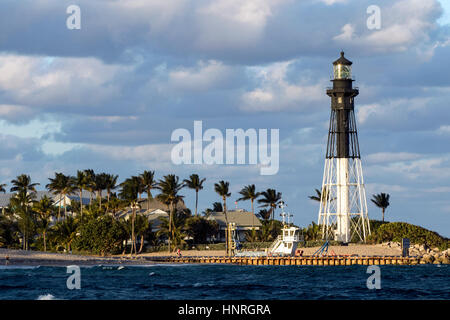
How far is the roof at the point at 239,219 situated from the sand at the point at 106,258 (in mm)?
24065

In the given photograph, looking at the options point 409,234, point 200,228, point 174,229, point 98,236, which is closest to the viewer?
point 98,236

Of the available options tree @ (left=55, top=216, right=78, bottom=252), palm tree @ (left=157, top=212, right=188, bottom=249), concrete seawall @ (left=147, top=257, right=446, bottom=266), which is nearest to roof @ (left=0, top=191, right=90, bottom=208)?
tree @ (left=55, top=216, right=78, bottom=252)

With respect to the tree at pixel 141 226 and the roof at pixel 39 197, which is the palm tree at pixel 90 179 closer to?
the roof at pixel 39 197

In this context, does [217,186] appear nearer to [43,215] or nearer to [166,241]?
[166,241]

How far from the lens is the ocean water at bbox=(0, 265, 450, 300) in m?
65.9

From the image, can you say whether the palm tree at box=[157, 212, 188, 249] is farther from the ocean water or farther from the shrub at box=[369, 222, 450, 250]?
the ocean water

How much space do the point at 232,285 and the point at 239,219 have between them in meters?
88.6

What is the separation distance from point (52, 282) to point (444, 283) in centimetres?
4116

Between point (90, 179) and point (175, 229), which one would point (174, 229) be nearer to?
point (175, 229)

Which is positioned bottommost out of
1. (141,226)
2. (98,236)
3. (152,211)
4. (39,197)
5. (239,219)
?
(98,236)

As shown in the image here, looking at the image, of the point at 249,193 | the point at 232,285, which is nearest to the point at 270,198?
the point at 249,193

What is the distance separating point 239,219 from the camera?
543 ft

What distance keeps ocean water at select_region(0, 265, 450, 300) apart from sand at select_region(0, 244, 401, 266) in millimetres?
10566
